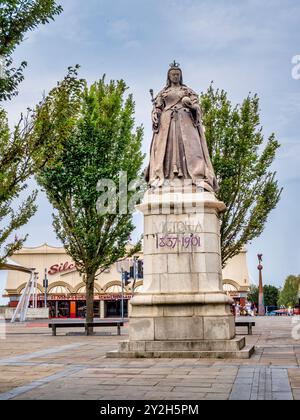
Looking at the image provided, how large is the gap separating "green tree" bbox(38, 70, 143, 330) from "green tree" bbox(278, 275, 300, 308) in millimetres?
83170

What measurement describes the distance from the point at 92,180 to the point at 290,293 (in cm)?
8906

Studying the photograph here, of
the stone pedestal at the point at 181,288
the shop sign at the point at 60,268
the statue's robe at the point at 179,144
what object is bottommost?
the stone pedestal at the point at 181,288

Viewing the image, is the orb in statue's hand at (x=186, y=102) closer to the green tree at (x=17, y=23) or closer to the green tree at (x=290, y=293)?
the green tree at (x=17, y=23)

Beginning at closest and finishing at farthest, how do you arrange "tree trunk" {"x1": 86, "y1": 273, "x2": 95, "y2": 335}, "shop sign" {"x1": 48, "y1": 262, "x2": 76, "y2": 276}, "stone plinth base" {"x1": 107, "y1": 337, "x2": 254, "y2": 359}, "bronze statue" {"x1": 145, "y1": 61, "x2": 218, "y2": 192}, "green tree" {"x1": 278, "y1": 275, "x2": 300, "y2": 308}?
"stone plinth base" {"x1": 107, "y1": 337, "x2": 254, "y2": 359} < "bronze statue" {"x1": 145, "y1": 61, "x2": 218, "y2": 192} < "tree trunk" {"x1": 86, "y1": 273, "x2": 95, "y2": 335} < "shop sign" {"x1": 48, "y1": 262, "x2": 76, "y2": 276} < "green tree" {"x1": 278, "y1": 275, "x2": 300, "y2": 308}

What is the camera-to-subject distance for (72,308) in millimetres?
55469

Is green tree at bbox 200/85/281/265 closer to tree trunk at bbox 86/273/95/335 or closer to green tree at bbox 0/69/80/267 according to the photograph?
tree trunk at bbox 86/273/95/335

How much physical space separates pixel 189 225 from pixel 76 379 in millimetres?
4918

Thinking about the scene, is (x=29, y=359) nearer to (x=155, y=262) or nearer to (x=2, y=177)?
(x=155, y=262)

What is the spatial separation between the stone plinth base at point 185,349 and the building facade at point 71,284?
137ft

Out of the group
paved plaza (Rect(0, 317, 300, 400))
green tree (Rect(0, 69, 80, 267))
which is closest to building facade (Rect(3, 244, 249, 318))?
paved plaza (Rect(0, 317, 300, 400))

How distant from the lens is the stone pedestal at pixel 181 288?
12.0 metres

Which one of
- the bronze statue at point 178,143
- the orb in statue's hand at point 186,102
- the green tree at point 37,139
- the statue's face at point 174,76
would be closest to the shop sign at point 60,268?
the bronze statue at point 178,143

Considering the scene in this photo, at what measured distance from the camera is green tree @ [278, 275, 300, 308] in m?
104
